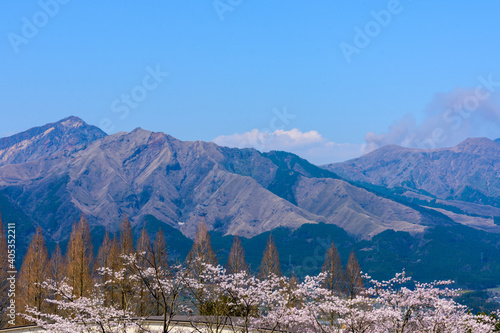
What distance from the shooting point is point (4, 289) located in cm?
6406

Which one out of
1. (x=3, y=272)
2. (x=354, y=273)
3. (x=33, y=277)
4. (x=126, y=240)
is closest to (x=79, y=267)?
(x=33, y=277)

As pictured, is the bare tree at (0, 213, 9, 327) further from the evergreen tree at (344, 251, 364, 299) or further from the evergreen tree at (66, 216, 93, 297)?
the evergreen tree at (344, 251, 364, 299)

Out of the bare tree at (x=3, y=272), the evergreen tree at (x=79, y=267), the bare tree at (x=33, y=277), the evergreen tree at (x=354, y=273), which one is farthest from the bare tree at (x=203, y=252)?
the bare tree at (x=3, y=272)

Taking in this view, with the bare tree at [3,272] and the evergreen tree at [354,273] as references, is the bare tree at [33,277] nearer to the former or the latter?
the bare tree at [3,272]

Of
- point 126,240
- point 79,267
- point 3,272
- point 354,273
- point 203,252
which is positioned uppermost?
Result: point 126,240

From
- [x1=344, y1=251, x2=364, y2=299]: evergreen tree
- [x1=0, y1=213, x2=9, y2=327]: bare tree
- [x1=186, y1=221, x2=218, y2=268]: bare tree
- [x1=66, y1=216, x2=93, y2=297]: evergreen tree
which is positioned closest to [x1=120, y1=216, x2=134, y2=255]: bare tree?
[x1=66, y1=216, x2=93, y2=297]: evergreen tree

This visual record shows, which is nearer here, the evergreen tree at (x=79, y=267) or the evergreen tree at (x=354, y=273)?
the evergreen tree at (x=79, y=267)

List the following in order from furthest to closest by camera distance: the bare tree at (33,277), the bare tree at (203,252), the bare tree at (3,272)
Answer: the bare tree at (203,252), the bare tree at (3,272), the bare tree at (33,277)

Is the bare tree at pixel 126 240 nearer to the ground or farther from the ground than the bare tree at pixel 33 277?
farther from the ground

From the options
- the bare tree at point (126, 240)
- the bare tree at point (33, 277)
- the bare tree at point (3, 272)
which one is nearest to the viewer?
the bare tree at point (33, 277)

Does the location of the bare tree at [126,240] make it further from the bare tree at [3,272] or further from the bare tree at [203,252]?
the bare tree at [3,272]

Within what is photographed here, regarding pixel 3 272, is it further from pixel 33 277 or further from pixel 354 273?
pixel 354 273

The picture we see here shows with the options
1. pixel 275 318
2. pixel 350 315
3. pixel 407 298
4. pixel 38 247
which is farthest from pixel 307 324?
pixel 38 247

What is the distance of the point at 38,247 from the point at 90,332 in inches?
1393
